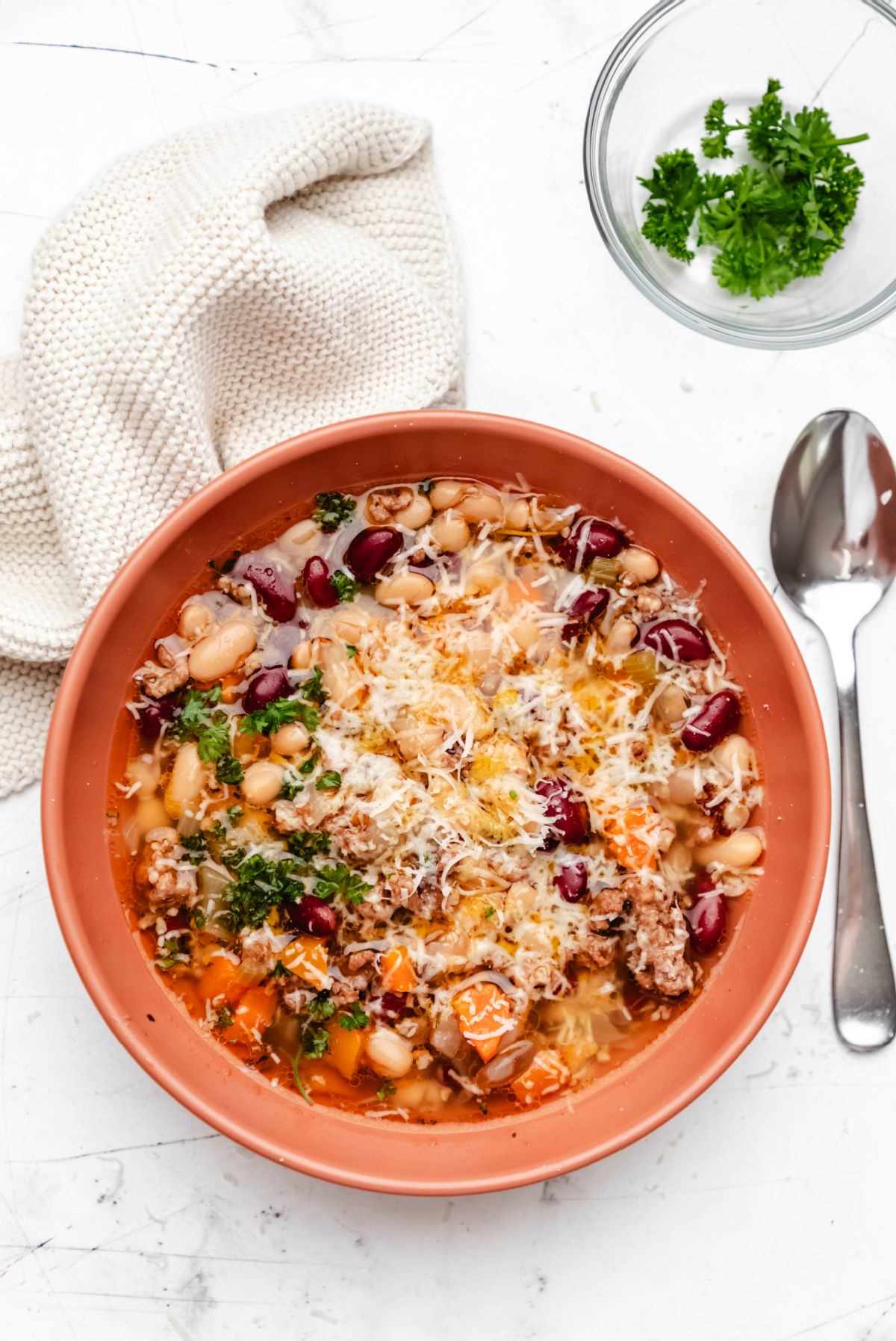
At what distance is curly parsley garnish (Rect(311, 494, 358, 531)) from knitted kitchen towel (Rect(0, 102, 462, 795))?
21 centimetres

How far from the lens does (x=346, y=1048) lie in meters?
2.34

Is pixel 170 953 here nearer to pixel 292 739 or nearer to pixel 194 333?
pixel 292 739

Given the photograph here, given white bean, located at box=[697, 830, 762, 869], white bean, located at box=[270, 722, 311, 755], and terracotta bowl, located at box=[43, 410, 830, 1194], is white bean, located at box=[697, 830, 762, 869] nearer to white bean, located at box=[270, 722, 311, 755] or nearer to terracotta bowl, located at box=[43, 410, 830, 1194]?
terracotta bowl, located at box=[43, 410, 830, 1194]

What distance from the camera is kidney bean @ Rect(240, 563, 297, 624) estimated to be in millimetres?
2412

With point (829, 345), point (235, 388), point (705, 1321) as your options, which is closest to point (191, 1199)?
point (705, 1321)

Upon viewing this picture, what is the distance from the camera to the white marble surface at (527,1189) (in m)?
2.56

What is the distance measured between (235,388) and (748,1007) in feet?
6.03

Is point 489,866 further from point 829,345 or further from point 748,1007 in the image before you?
point 829,345

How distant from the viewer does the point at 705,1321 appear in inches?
103

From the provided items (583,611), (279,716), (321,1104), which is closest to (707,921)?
(583,611)

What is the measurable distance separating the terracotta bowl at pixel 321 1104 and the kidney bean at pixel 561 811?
0.45 m

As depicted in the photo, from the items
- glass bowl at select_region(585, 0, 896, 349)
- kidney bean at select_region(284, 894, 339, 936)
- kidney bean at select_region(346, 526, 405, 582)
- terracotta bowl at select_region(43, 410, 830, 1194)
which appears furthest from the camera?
glass bowl at select_region(585, 0, 896, 349)

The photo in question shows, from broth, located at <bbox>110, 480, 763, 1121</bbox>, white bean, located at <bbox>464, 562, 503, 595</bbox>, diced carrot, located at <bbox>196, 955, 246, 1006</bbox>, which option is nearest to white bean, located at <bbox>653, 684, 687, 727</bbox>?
broth, located at <bbox>110, 480, 763, 1121</bbox>

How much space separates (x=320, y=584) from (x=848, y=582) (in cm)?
134
